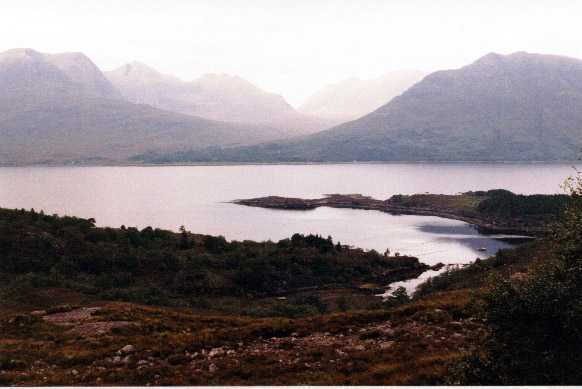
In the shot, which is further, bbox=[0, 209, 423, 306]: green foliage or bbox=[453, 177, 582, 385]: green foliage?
bbox=[0, 209, 423, 306]: green foliage

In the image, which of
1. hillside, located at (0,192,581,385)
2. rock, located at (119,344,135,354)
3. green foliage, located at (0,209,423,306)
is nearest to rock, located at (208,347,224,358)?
hillside, located at (0,192,581,385)

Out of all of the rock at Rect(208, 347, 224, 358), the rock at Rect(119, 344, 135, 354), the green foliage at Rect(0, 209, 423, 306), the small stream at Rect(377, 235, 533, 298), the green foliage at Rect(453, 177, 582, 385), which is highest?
the green foliage at Rect(453, 177, 582, 385)

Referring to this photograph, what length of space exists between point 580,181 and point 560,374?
34.9 ft

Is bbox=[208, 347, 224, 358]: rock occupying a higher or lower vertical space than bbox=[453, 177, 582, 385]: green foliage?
lower

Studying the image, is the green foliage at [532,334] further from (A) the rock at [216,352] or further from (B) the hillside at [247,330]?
(A) the rock at [216,352]

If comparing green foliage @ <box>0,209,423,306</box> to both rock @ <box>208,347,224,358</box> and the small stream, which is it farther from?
rock @ <box>208,347,224,358</box>

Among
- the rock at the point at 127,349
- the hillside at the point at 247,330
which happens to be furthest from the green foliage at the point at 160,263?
the rock at the point at 127,349

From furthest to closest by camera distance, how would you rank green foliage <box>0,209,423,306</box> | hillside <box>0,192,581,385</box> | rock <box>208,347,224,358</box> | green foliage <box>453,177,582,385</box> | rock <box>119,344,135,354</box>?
green foliage <box>0,209,423,306</box> < rock <box>119,344,135,354</box> < rock <box>208,347,224,358</box> < hillside <box>0,192,581,385</box> < green foliage <box>453,177,582,385</box>

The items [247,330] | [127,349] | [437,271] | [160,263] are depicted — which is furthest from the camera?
[437,271]

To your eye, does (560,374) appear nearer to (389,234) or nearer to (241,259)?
(241,259)

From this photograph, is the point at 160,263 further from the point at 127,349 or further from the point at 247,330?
the point at 127,349

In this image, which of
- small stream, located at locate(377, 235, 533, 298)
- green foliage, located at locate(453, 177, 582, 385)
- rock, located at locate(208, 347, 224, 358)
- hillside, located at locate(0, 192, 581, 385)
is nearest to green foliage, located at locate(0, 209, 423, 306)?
hillside, located at locate(0, 192, 581, 385)

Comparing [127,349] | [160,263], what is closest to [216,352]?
[127,349]

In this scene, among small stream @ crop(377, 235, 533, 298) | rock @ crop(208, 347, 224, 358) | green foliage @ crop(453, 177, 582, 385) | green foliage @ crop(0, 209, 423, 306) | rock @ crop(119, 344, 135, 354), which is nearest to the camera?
green foliage @ crop(453, 177, 582, 385)
